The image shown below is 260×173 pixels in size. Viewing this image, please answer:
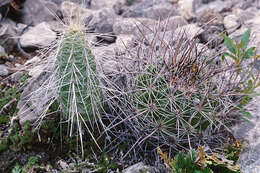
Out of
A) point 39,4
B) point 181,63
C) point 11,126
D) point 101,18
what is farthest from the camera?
point 39,4

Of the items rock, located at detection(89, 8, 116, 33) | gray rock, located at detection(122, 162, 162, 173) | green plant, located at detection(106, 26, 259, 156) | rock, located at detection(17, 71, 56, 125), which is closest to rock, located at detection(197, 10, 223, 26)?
rock, located at detection(89, 8, 116, 33)

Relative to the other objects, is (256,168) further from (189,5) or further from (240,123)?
(189,5)

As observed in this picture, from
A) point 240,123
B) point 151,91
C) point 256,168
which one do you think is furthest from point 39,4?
point 256,168

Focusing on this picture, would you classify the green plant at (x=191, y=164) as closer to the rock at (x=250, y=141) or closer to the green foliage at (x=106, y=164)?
the rock at (x=250, y=141)

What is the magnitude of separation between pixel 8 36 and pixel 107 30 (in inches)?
53.4

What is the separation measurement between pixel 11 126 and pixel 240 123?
1952 millimetres

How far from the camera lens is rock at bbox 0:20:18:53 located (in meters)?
3.56

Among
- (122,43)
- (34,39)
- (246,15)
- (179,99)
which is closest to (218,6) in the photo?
(246,15)

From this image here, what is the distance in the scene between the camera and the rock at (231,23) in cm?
379

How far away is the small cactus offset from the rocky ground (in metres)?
0.20

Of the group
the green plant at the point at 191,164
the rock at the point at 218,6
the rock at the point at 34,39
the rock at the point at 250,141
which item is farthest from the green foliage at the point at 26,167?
the rock at the point at 218,6

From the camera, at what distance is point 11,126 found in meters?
2.31

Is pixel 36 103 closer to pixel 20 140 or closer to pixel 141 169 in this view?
pixel 20 140

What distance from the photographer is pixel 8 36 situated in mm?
A: 3650
